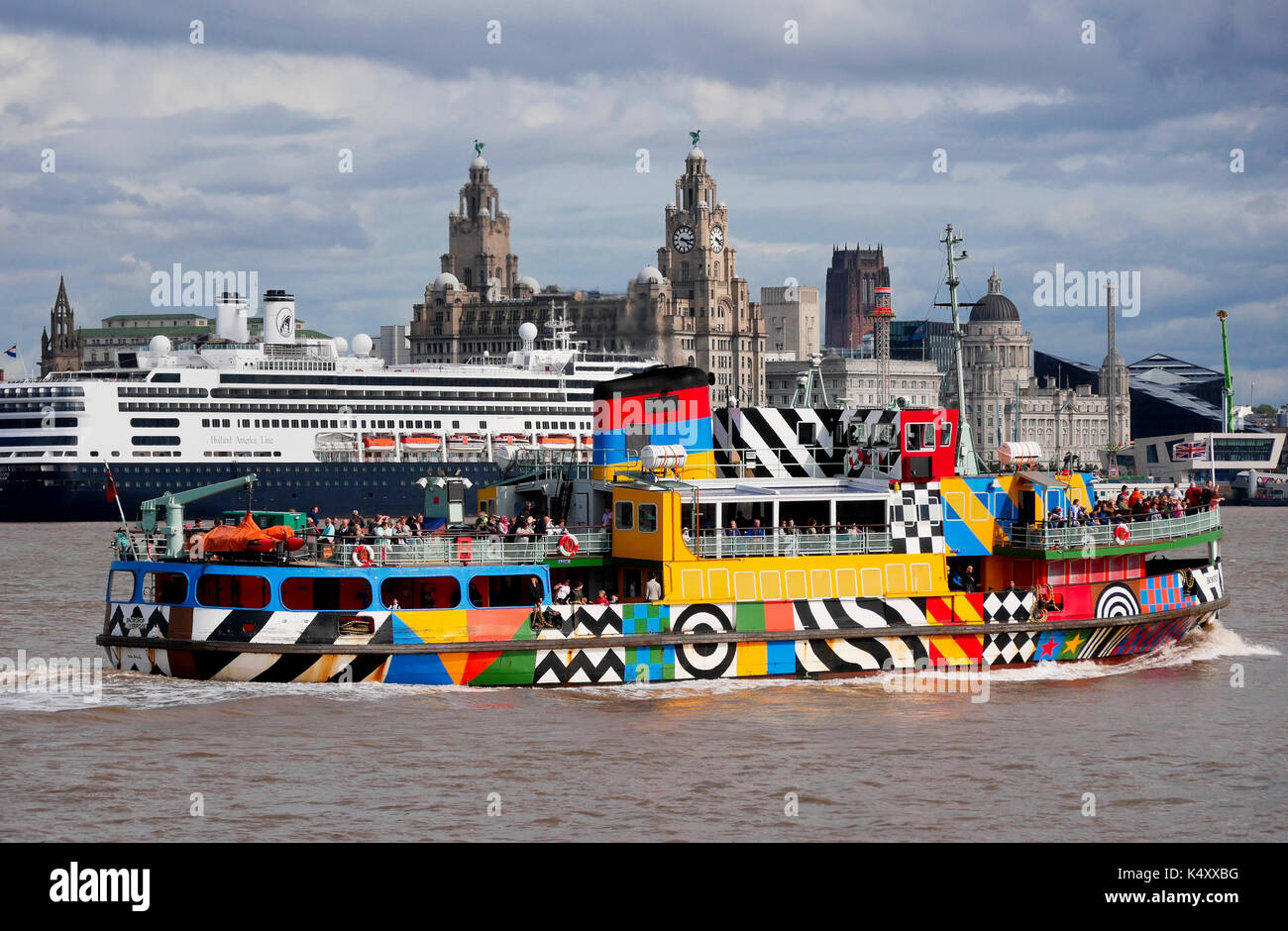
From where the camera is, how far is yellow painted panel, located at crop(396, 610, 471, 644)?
28.7 meters

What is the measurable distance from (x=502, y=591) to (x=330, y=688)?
3687 mm

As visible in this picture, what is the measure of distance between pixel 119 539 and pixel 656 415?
1094cm

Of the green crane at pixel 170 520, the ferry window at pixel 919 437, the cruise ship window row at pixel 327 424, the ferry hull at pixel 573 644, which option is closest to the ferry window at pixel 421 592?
Result: the ferry hull at pixel 573 644

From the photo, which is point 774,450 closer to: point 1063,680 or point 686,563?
point 686,563

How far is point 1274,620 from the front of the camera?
1718 inches

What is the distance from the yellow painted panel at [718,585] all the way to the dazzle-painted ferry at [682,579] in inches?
1.5

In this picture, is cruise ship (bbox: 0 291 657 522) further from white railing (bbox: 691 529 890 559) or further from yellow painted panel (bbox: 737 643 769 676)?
yellow painted panel (bbox: 737 643 769 676)

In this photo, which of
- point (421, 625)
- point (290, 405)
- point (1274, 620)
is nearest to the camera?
point (421, 625)

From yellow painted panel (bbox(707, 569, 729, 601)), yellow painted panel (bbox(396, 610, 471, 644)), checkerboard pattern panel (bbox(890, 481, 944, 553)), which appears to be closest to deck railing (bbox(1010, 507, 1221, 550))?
checkerboard pattern panel (bbox(890, 481, 944, 553))

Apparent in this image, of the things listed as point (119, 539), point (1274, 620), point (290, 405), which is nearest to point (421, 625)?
point (119, 539)

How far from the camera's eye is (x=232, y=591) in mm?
29203

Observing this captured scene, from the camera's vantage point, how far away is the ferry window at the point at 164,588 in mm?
30062
